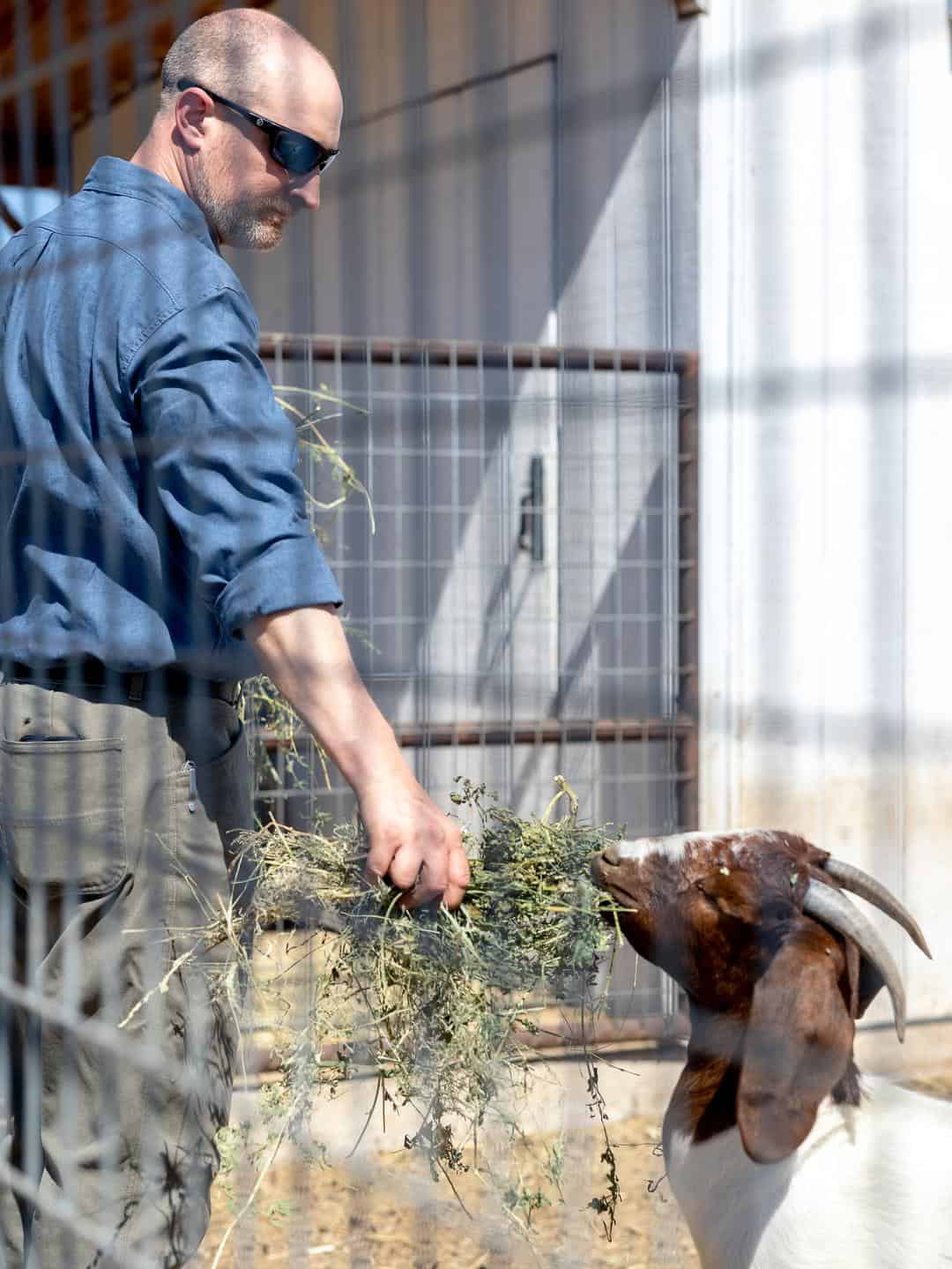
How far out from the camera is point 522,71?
295cm

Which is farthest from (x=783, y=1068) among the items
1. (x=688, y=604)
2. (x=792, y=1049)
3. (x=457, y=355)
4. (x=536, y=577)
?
(x=536, y=577)

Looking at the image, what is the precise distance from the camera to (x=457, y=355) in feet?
12.4

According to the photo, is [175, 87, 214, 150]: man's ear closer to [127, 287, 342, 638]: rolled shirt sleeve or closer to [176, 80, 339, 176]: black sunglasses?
[176, 80, 339, 176]: black sunglasses

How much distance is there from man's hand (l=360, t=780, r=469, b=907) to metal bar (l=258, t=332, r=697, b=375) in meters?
1.96

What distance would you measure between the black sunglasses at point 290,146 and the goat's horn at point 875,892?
1.41 m

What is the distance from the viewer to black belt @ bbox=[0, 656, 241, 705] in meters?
1.92

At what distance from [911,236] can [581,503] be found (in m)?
1.97

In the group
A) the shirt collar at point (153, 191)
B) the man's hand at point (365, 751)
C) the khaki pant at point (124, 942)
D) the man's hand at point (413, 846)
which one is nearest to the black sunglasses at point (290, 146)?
the shirt collar at point (153, 191)

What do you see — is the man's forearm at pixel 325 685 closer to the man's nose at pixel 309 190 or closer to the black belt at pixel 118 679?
the black belt at pixel 118 679

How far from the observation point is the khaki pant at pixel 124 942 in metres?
1.93

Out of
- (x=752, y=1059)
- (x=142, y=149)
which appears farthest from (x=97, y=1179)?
(x=142, y=149)

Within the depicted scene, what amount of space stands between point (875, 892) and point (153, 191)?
159cm

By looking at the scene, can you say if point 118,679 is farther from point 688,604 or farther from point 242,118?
point 688,604

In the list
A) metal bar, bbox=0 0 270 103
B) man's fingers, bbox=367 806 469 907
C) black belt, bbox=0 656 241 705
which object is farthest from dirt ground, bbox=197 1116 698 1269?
metal bar, bbox=0 0 270 103
